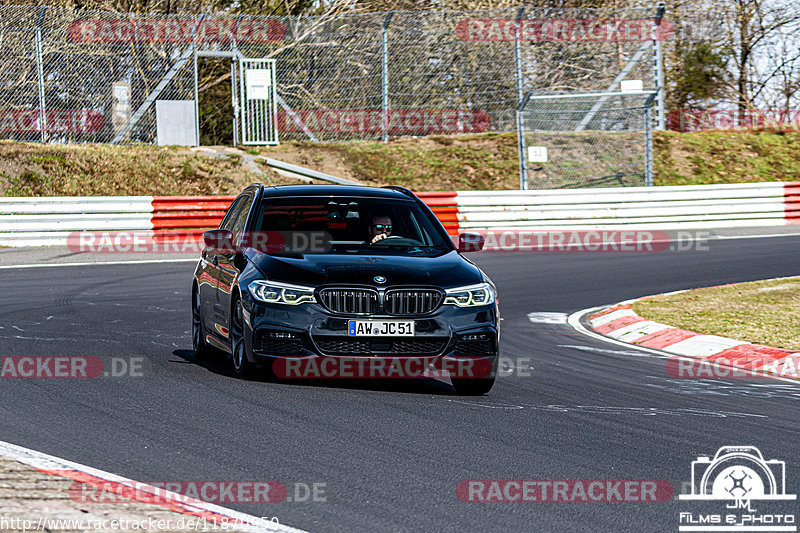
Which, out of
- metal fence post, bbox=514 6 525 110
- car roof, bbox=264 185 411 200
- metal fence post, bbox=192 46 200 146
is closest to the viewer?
car roof, bbox=264 185 411 200

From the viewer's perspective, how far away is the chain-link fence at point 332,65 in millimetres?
26047

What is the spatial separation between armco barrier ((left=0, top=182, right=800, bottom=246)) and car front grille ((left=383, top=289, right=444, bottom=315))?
14.7 metres

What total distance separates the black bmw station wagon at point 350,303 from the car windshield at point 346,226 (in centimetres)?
1

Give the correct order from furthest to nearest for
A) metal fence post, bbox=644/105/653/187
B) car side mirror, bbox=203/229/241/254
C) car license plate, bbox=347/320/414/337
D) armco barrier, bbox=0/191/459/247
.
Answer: metal fence post, bbox=644/105/653/187 < armco barrier, bbox=0/191/459/247 < car side mirror, bbox=203/229/241/254 < car license plate, bbox=347/320/414/337

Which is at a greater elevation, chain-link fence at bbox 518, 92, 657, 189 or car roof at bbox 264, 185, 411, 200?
chain-link fence at bbox 518, 92, 657, 189

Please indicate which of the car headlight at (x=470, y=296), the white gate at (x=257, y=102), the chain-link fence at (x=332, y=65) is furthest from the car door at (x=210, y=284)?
the white gate at (x=257, y=102)

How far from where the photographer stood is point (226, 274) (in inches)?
356

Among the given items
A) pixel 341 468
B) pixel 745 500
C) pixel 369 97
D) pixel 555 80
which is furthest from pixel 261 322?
pixel 555 80

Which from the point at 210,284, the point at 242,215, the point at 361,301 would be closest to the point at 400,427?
the point at 361,301

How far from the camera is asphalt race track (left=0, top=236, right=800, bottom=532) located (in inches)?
202

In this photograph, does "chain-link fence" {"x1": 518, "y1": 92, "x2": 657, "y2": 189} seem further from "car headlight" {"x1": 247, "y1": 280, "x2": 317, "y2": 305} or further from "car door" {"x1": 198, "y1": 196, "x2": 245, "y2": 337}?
"car headlight" {"x1": 247, "y1": 280, "x2": 317, "y2": 305}

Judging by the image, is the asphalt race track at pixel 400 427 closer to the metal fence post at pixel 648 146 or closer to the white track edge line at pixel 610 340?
the white track edge line at pixel 610 340

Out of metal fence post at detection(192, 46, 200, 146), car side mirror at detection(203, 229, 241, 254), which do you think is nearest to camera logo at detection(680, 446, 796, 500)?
car side mirror at detection(203, 229, 241, 254)

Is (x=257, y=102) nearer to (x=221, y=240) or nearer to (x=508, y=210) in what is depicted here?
(x=508, y=210)
